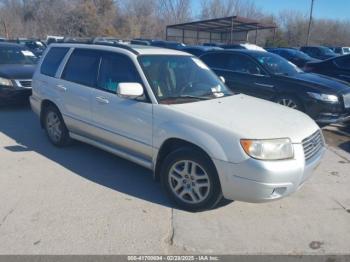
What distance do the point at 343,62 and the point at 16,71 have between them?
872cm

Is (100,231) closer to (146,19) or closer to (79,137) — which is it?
(79,137)

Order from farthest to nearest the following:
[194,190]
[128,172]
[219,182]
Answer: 1. [128,172]
2. [194,190]
3. [219,182]

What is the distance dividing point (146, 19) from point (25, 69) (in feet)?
183

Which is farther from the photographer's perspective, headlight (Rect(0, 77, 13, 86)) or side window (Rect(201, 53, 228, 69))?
side window (Rect(201, 53, 228, 69))

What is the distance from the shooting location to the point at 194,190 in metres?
3.67

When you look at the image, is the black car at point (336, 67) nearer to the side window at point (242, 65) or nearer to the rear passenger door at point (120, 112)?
the side window at point (242, 65)

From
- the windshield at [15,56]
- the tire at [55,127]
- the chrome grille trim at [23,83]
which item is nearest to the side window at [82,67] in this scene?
the tire at [55,127]

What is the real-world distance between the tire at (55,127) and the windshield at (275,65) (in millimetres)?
4621

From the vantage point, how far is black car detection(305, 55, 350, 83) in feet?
31.0

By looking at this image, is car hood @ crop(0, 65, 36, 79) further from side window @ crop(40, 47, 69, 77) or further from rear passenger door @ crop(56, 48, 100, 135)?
rear passenger door @ crop(56, 48, 100, 135)

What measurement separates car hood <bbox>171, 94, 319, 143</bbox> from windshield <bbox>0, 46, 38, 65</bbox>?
716cm

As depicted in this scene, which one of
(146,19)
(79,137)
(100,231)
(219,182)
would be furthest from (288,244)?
(146,19)

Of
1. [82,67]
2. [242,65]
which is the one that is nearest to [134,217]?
[82,67]

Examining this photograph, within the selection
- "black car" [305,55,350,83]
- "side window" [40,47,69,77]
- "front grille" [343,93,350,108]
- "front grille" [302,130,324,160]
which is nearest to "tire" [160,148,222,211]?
"front grille" [302,130,324,160]
